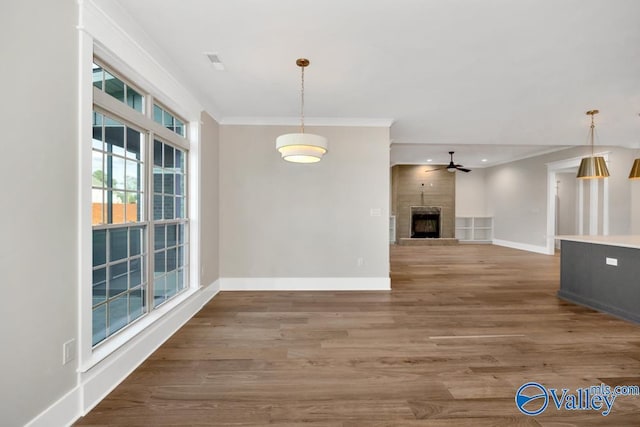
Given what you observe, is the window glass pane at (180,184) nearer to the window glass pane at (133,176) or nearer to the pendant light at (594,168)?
the window glass pane at (133,176)

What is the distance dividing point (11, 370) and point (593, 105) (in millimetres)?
6225

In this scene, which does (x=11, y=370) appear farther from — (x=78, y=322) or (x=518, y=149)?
(x=518, y=149)

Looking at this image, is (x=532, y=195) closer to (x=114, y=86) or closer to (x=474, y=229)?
(x=474, y=229)

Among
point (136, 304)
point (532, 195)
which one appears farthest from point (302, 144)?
point (532, 195)

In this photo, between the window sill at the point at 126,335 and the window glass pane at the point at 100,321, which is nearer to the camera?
the window sill at the point at 126,335

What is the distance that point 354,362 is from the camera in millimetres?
2432

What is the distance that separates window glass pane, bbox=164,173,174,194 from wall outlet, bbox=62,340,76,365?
5.83 feet

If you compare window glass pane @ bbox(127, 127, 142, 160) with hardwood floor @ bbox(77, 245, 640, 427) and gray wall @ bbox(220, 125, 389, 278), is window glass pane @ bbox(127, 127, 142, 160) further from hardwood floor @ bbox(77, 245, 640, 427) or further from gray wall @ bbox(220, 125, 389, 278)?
gray wall @ bbox(220, 125, 389, 278)

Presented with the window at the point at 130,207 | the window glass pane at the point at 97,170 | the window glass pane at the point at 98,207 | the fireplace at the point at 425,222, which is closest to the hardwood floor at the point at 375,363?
the window at the point at 130,207

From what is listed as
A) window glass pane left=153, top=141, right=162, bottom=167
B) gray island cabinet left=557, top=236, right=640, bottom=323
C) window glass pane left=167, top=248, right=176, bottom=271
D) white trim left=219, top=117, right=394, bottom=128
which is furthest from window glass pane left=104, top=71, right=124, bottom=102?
gray island cabinet left=557, top=236, right=640, bottom=323

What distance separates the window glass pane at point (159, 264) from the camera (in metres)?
3.00

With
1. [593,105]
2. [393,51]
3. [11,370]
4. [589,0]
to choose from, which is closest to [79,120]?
[11,370]

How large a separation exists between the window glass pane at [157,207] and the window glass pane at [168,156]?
1.27 feet

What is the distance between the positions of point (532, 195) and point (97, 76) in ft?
32.8
